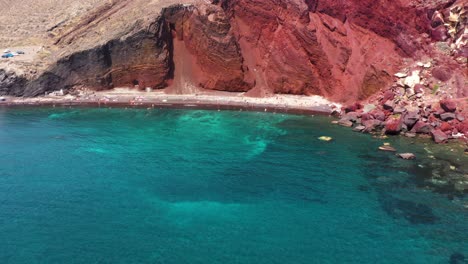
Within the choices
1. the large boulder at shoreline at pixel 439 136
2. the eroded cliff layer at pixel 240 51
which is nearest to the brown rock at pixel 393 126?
the large boulder at shoreline at pixel 439 136

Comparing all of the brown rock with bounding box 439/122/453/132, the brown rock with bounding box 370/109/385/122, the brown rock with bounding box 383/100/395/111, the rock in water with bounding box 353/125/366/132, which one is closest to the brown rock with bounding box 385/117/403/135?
the brown rock with bounding box 370/109/385/122

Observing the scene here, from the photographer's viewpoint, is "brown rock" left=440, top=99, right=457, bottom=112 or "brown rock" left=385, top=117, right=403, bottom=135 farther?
"brown rock" left=440, top=99, right=457, bottom=112

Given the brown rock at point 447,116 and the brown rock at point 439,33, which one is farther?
the brown rock at point 439,33

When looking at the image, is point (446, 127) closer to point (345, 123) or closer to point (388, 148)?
point (388, 148)

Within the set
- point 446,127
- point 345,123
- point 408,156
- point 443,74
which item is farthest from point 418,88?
point 408,156

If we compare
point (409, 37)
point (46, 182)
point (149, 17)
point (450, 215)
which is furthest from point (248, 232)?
point (149, 17)

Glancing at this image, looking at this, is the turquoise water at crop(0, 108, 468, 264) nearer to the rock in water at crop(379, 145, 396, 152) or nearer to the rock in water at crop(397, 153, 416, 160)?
the rock in water at crop(397, 153, 416, 160)

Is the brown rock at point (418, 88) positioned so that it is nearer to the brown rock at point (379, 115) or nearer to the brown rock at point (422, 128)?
the brown rock at point (379, 115)
